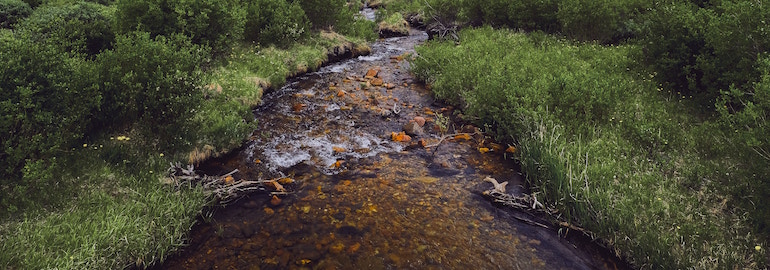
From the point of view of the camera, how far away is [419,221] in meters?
8.40

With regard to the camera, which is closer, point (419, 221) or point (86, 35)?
point (419, 221)

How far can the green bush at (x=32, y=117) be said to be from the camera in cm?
685

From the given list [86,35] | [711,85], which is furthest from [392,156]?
[86,35]

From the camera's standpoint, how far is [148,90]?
942 centimetres

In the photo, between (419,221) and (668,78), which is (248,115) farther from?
(668,78)

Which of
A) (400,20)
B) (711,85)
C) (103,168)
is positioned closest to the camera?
(103,168)

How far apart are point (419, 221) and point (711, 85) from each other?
8804mm

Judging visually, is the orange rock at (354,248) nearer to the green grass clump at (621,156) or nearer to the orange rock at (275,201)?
the orange rock at (275,201)

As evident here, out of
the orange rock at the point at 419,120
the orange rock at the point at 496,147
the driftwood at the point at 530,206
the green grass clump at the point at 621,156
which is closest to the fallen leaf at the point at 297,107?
the orange rock at the point at 419,120

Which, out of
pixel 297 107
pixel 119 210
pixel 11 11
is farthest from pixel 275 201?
pixel 11 11

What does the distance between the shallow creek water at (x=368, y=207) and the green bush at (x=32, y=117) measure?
9.38 feet

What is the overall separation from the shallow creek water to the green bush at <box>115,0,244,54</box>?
399 centimetres

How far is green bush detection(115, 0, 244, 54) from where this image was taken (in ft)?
44.2

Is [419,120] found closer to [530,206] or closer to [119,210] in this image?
[530,206]
